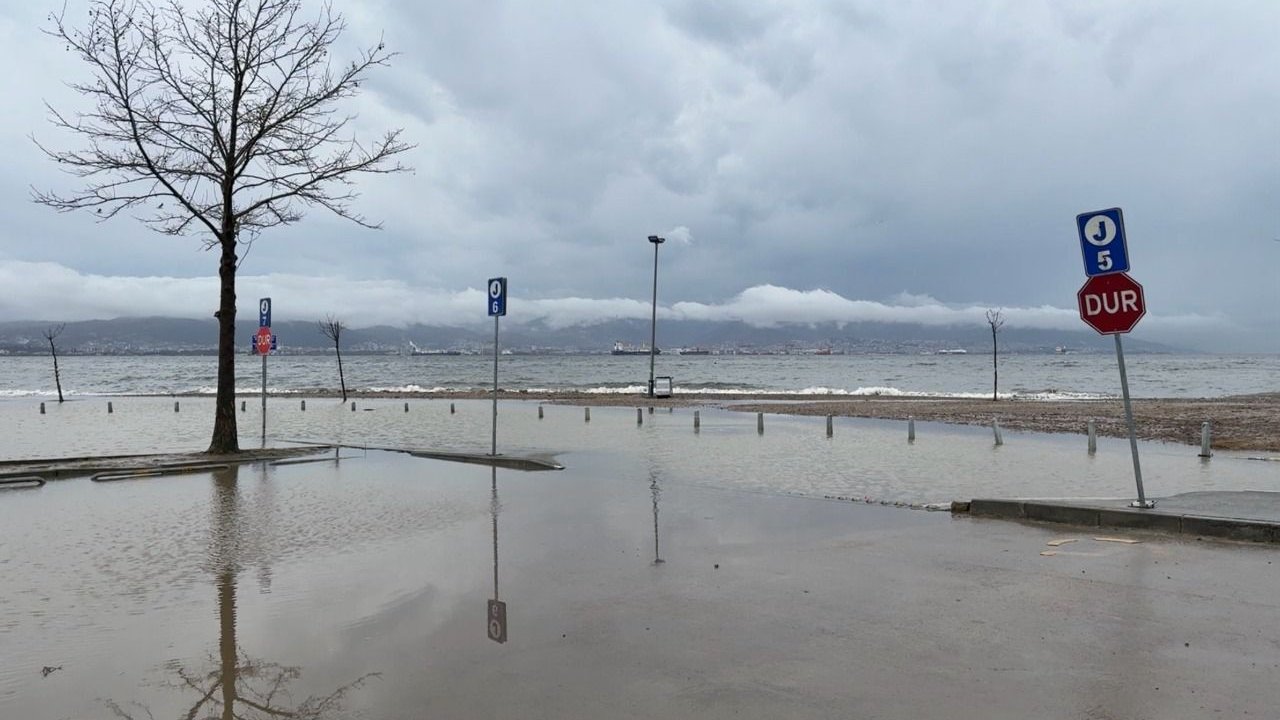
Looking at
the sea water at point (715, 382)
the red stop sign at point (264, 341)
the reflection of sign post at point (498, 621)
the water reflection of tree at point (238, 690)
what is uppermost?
the red stop sign at point (264, 341)

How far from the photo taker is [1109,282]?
998 centimetres

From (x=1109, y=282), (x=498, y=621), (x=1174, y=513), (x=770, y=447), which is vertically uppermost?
(x=1109, y=282)

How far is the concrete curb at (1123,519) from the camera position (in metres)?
8.93

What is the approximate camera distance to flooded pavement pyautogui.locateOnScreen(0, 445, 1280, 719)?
4.64m

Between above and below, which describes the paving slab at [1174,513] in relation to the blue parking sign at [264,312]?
below

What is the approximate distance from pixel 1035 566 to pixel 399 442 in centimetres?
1820

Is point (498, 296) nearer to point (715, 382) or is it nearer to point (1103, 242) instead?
point (1103, 242)

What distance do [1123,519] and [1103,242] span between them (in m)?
3.36

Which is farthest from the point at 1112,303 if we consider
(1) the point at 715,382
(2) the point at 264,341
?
(1) the point at 715,382

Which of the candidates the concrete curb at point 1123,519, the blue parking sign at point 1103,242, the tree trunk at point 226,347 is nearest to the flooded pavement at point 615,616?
the concrete curb at point 1123,519

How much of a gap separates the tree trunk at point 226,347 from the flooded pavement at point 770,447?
371 cm

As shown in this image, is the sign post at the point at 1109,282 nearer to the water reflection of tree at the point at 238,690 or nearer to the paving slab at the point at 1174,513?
the paving slab at the point at 1174,513

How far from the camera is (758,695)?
Result: 465 cm

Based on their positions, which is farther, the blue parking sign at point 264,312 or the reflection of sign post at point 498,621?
the blue parking sign at point 264,312
